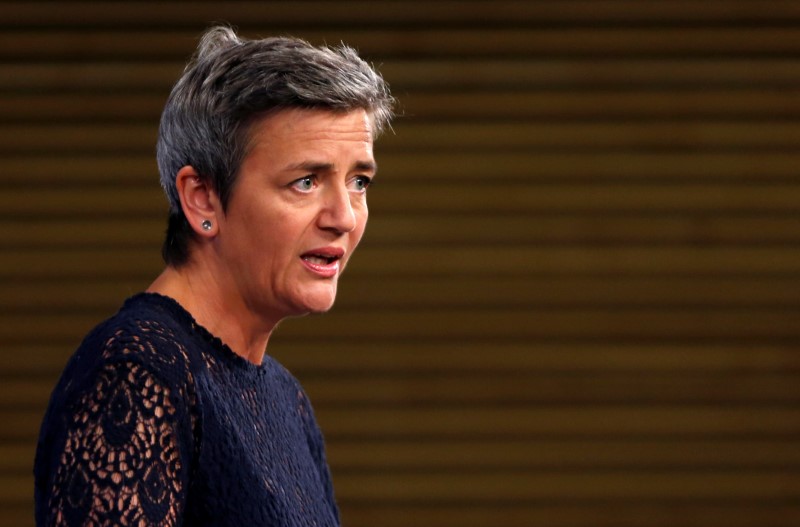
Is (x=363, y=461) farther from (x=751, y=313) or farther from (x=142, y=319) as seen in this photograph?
(x=142, y=319)

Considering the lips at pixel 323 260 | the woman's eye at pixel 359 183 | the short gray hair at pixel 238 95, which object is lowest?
the lips at pixel 323 260

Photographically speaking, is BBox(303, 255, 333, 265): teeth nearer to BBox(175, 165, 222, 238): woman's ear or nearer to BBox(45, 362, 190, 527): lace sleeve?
BBox(175, 165, 222, 238): woman's ear

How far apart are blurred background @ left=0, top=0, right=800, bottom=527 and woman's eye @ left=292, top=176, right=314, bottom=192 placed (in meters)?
3.10

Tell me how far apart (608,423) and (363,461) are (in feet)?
3.25

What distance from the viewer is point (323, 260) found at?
1.74 metres

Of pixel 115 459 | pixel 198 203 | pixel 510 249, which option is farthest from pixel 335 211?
pixel 510 249

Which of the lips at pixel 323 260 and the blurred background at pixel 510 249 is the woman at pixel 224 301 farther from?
the blurred background at pixel 510 249

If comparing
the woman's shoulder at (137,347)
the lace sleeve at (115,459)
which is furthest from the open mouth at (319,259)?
the lace sleeve at (115,459)

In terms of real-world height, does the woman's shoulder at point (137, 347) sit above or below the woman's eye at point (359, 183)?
below

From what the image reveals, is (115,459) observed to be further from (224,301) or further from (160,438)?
(224,301)

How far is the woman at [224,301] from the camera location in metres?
1.41

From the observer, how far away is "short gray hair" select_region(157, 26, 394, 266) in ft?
5.38

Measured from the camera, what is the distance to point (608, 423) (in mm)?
4746

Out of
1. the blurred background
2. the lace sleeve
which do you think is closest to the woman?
the lace sleeve
